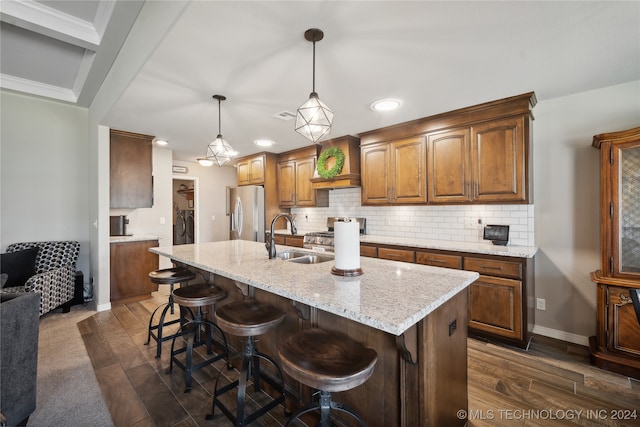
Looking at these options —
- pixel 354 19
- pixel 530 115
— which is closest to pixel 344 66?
pixel 354 19

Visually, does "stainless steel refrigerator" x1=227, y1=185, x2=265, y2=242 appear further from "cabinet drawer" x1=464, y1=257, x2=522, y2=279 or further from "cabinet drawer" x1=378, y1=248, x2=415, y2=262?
"cabinet drawer" x1=464, y1=257, x2=522, y2=279

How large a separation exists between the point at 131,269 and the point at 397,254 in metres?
3.73

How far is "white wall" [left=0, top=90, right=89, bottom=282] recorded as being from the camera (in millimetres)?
3645

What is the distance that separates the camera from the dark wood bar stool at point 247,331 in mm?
1540

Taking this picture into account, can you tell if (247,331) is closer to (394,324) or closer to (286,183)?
(394,324)

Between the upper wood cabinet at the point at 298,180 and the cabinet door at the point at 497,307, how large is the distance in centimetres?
279

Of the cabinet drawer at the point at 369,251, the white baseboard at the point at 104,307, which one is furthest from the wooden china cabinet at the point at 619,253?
the white baseboard at the point at 104,307

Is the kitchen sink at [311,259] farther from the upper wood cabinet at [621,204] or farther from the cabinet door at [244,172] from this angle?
the cabinet door at [244,172]

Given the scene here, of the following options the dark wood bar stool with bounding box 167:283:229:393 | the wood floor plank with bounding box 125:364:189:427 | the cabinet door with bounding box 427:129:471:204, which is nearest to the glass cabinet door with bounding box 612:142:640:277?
the cabinet door with bounding box 427:129:471:204

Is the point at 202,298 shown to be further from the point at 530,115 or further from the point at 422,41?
the point at 530,115

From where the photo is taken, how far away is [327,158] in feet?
14.5

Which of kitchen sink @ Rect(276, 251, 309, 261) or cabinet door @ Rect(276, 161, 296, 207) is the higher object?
cabinet door @ Rect(276, 161, 296, 207)

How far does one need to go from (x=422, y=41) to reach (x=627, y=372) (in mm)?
2936

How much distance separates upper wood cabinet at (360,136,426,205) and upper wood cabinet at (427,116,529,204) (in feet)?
0.45
